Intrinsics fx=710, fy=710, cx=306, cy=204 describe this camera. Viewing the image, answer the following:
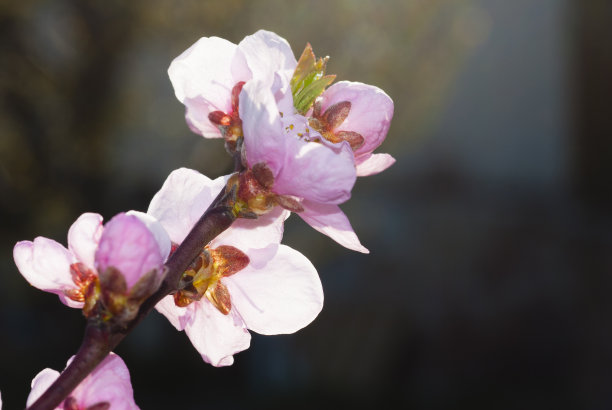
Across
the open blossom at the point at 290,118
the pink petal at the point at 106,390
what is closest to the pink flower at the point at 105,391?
the pink petal at the point at 106,390

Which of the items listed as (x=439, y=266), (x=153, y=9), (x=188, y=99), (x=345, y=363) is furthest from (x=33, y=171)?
(x=188, y=99)

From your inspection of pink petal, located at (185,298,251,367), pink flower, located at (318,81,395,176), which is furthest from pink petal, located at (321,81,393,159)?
pink petal, located at (185,298,251,367)

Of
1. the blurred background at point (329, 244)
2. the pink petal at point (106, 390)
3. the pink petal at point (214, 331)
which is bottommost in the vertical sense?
the blurred background at point (329, 244)

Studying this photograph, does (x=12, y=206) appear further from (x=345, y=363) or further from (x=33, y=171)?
(x=345, y=363)

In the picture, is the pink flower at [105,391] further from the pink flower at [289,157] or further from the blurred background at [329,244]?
the blurred background at [329,244]

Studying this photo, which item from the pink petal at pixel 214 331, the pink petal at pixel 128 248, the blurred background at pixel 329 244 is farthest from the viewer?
the blurred background at pixel 329 244

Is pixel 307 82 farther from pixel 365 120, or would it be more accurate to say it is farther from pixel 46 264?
pixel 46 264

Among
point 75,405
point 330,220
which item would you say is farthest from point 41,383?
point 330,220
